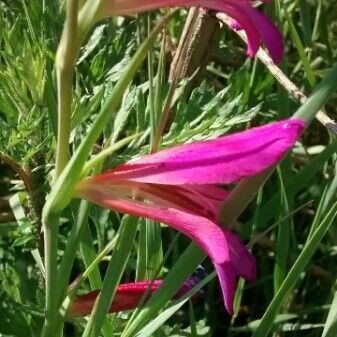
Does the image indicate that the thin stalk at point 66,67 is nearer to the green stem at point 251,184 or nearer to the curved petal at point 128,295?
the green stem at point 251,184

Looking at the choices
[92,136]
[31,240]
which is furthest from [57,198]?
[31,240]

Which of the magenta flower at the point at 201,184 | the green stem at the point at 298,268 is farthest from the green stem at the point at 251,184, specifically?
the green stem at the point at 298,268

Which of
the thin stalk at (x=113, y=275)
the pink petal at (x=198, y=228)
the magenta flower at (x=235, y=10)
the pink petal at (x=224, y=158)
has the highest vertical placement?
the magenta flower at (x=235, y=10)

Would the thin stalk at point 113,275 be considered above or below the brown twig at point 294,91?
below

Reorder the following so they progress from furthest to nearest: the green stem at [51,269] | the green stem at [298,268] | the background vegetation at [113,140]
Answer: the background vegetation at [113,140] < the green stem at [298,268] < the green stem at [51,269]

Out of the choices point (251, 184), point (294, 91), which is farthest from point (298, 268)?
point (294, 91)

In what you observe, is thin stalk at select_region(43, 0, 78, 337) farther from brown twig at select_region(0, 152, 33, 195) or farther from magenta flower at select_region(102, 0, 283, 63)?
brown twig at select_region(0, 152, 33, 195)

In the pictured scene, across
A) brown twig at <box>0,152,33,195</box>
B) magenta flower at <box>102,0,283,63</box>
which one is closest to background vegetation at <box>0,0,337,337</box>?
brown twig at <box>0,152,33,195</box>

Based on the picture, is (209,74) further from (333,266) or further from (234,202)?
(234,202)
